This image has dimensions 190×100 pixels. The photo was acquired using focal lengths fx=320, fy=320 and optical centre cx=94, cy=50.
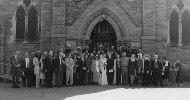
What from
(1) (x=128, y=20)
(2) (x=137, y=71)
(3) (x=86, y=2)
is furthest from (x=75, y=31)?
(2) (x=137, y=71)

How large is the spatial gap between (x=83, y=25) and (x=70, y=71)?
4.05 meters

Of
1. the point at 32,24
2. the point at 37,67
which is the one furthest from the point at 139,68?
the point at 32,24

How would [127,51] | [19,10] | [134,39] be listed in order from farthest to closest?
[19,10] < [134,39] < [127,51]

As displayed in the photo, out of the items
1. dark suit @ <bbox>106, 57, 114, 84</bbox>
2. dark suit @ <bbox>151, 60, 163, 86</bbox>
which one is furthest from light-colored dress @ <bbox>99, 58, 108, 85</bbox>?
dark suit @ <bbox>151, 60, 163, 86</bbox>

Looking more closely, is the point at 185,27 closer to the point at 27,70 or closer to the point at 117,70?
the point at 117,70

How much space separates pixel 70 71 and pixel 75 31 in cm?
378

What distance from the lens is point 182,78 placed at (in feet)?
64.3

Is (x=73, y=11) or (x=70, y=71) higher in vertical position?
(x=73, y=11)

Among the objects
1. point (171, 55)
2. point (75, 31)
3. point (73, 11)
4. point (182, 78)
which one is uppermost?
point (73, 11)

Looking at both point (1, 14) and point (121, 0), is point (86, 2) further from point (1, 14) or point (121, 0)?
point (1, 14)

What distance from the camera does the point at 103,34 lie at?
2053 cm

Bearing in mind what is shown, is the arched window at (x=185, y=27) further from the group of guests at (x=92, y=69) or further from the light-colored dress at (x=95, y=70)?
the light-colored dress at (x=95, y=70)

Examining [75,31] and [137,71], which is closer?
[137,71]

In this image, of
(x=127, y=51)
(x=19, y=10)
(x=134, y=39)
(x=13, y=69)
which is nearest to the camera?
(x=13, y=69)
